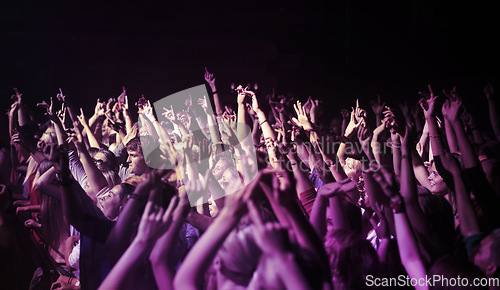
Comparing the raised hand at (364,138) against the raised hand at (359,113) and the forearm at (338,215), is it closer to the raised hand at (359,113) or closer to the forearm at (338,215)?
the raised hand at (359,113)

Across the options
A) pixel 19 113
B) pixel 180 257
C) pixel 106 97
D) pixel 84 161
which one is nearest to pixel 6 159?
pixel 19 113

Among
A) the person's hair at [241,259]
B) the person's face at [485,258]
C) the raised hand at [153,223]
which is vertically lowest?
the person's face at [485,258]

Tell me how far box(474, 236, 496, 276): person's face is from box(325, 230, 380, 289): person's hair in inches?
16.1

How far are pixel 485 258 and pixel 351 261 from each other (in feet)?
1.79

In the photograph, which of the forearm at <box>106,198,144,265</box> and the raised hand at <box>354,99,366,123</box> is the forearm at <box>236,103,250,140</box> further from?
the forearm at <box>106,198,144,265</box>

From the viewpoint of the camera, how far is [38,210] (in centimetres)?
308

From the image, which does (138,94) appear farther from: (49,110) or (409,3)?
(409,3)

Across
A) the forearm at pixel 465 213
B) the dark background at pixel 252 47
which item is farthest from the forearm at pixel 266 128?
the dark background at pixel 252 47

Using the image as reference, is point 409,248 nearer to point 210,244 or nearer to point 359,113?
point 210,244

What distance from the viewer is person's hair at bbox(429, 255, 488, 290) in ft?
5.27

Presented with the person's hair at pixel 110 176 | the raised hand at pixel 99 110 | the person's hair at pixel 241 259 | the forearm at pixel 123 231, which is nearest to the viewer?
the person's hair at pixel 241 259

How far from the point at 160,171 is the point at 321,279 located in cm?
82

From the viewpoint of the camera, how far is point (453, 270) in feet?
5.35

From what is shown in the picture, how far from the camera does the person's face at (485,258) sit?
1688 millimetres
